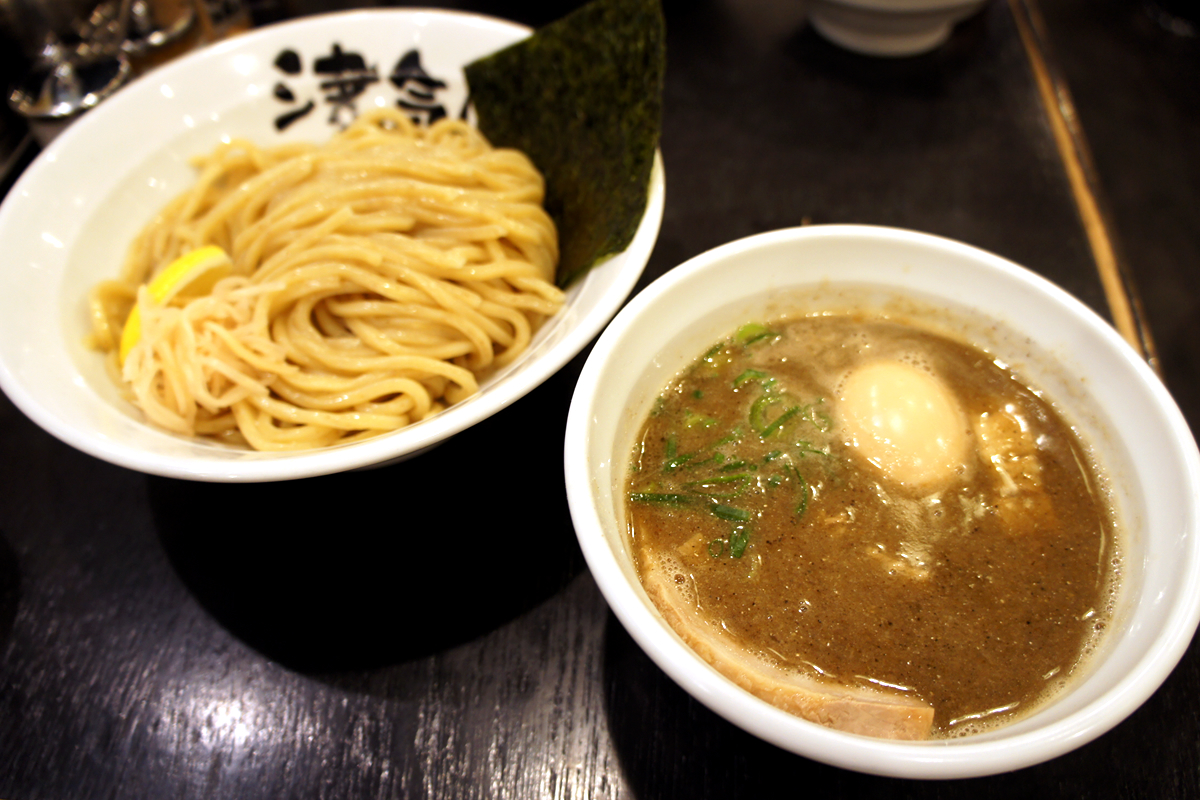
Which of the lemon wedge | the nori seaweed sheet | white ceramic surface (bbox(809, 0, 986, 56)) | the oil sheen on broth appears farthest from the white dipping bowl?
white ceramic surface (bbox(809, 0, 986, 56))

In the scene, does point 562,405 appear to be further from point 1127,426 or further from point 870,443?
point 1127,426

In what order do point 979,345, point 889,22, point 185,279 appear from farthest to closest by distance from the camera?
point 889,22 → point 185,279 → point 979,345

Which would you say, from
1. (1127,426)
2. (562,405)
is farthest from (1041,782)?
(562,405)

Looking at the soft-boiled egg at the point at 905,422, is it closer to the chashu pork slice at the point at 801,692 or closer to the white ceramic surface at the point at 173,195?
the chashu pork slice at the point at 801,692

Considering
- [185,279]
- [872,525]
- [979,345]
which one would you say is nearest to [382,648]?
[872,525]

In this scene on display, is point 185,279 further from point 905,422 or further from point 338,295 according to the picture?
point 905,422
